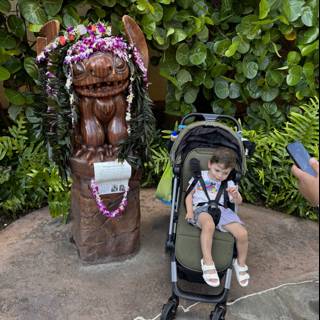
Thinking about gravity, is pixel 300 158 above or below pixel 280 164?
above

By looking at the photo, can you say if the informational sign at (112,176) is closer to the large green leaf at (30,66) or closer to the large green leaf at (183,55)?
the large green leaf at (30,66)

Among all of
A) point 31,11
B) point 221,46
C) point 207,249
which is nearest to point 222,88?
point 221,46

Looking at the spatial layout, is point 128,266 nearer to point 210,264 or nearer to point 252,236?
point 210,264

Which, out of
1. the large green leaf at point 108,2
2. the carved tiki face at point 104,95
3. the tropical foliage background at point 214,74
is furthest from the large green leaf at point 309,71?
the large green leaf at point 108,2

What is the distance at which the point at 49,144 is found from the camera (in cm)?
319

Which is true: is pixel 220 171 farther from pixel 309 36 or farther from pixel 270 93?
pixel 309 36

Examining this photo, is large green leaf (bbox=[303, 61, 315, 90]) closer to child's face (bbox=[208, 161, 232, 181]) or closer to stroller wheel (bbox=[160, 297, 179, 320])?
child's face (bbox=[208, 161, 232, 181])

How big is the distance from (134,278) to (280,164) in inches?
78.1

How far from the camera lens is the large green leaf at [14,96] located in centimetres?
396

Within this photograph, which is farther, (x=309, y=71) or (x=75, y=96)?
(x=309, y=71)

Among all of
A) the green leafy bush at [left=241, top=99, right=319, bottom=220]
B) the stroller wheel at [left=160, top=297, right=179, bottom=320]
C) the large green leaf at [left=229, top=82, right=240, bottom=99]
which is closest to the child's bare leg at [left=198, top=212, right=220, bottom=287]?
the stroller wheel at [left=160, top=297, right=179, bottom=320]

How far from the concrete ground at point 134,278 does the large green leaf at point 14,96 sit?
3.64ft

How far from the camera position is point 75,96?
2.97m

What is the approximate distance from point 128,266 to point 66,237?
70 centimetres
